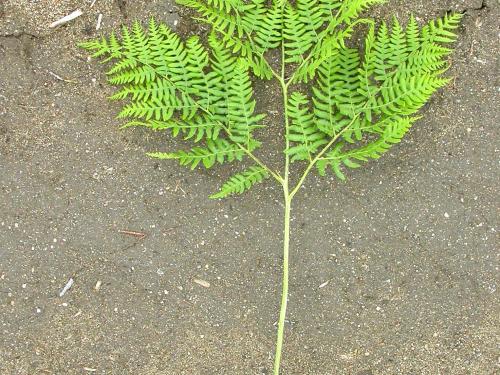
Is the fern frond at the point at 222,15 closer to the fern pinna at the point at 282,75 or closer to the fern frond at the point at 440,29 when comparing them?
the fern pinna at the point at 282,75

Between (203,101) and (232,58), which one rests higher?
(232,58)

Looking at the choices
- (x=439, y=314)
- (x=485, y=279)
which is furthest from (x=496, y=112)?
(x=439, y=314)

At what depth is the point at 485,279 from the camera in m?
3.43

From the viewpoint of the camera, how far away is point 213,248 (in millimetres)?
3445

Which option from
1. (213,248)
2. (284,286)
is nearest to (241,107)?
(213,248)

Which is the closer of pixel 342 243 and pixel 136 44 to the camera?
pixel 136 44

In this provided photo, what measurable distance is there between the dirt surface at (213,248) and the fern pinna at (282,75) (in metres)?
0.29

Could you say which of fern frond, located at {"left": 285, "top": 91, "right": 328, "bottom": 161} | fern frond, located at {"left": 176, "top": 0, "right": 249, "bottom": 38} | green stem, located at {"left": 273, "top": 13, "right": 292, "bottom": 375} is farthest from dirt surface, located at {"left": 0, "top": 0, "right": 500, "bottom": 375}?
fern frond, located at {"left": 176, "top": 0, "right": 249, "bottom": 38}

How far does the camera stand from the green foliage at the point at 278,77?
9.89 ft

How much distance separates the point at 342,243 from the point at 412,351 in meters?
0.80

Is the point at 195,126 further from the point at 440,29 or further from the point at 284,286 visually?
the point at 440,29

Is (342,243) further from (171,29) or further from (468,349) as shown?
(171,29)

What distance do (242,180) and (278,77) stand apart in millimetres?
628

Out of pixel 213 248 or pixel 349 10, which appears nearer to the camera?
pixel 349 10
